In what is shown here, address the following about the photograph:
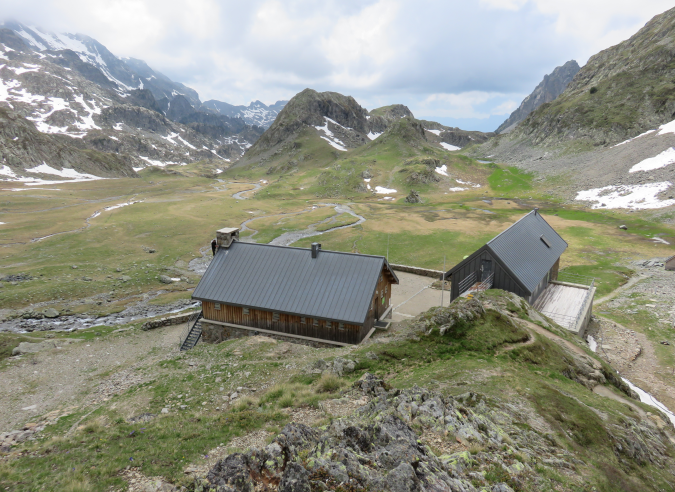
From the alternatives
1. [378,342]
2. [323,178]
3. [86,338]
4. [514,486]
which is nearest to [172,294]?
[86,338]

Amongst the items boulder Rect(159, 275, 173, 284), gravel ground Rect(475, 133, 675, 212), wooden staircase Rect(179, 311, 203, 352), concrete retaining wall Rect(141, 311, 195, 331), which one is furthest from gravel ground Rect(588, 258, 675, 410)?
gravel ground Rect(475, 133, 675, 212)

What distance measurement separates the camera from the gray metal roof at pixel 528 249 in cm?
2809

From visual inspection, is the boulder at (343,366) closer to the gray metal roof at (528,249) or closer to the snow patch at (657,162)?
the gray metal roof at (528,249)

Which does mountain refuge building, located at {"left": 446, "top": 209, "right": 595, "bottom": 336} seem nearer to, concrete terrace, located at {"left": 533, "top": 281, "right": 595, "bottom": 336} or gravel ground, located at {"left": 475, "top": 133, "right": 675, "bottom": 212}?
concrete terrace, located at {"left": 533, "top": 281, "right": 595, "bottom": 336}

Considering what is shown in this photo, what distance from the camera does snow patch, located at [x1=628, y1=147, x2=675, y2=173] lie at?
104m

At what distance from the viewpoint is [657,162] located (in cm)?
10594

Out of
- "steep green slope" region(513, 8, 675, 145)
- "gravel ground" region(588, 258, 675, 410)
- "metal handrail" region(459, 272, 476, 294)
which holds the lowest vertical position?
"gravel ground" region(588, 258, 675, 410)

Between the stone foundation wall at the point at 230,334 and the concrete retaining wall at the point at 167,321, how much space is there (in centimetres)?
803

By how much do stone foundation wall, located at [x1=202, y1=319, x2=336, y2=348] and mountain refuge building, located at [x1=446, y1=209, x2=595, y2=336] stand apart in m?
12.9

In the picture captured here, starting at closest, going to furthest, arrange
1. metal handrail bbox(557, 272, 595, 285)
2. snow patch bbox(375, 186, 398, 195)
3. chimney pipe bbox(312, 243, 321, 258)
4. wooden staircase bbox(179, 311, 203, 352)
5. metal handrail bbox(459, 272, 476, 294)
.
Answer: chimney pipe bbox(312, 243, 321, 258) → metal handrail bbox(459, 272, 476, 294) → wooden staircase bbox(179, 311, 203, 352) → metal handrail bbox(557, 272, 595, 285) → snow patch bbox(375, 186, 398, 195)

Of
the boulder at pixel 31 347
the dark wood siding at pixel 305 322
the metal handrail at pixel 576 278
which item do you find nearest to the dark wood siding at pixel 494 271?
the dark wood siding at pixel 305 322

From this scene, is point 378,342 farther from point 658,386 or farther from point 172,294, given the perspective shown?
point 172,294

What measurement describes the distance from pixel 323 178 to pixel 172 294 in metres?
118

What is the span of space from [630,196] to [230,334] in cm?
11607
